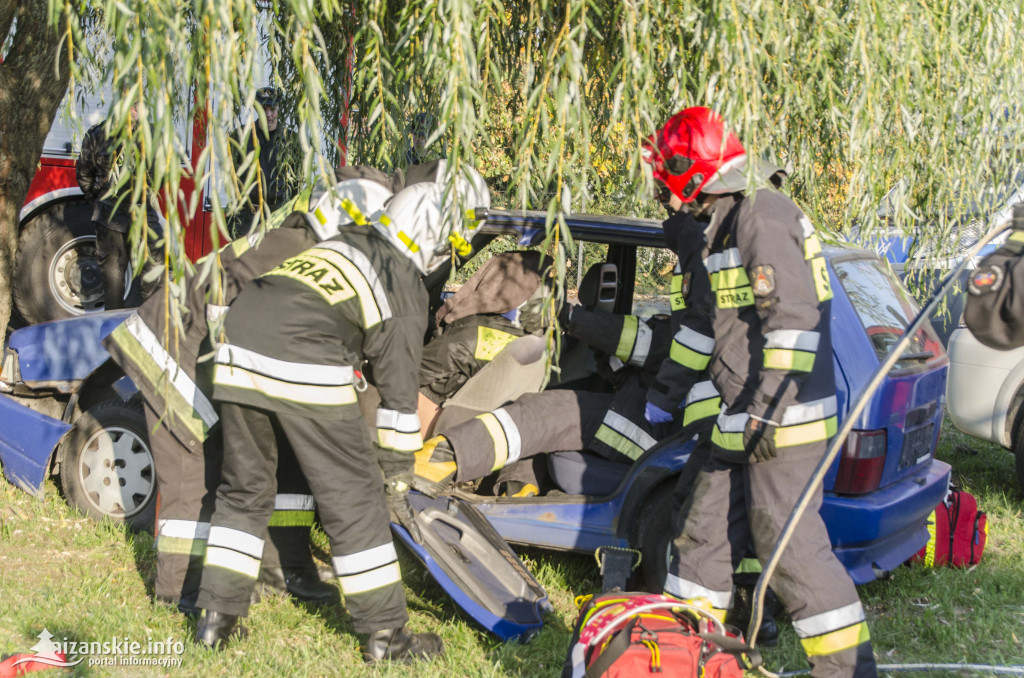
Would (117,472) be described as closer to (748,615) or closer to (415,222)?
(415,222)

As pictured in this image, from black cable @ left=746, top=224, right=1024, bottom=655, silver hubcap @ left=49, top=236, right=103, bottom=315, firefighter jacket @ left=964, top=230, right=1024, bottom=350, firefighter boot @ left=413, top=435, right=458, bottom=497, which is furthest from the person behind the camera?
silver hubcap @ left=49, top=236, right=103, bottom=315

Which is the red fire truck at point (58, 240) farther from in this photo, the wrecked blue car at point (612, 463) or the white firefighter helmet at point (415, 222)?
the white firefighter helmet at point (415, 222)

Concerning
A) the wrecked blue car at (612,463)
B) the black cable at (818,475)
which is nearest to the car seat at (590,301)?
the wrecked blue car at (612,463)

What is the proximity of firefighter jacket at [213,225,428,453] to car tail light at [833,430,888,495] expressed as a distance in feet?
5.21

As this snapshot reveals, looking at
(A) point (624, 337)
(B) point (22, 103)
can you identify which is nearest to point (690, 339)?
(A) point (624, 337)

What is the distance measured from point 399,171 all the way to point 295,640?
180 cm

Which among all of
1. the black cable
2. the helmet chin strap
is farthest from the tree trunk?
the black cable

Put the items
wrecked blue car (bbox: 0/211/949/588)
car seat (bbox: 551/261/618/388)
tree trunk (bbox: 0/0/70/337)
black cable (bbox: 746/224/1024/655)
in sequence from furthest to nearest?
tree trunk (bbox: 0/0/70/337) < car seat (bbox: 551/261/618/388) < wrecked blue car (bbox: 0/211/949/588) < black cable (bbox: 746/224/1024/655)

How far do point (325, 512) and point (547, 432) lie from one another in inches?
44.0

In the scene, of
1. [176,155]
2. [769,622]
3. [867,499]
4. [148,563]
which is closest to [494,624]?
[769,622]

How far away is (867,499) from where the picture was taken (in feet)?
11.0

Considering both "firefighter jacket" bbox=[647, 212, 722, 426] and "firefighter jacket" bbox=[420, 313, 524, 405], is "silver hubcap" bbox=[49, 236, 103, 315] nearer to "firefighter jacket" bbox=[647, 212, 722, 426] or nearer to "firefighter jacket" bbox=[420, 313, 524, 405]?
"firefighter jacket" bbox=[420, 313, 524, 405]

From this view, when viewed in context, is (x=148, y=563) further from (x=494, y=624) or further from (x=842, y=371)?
(x=842, y=371)

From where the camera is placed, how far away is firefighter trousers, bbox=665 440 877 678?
2906mm
